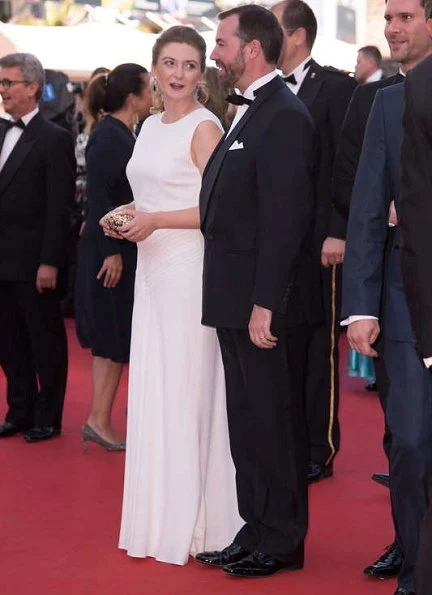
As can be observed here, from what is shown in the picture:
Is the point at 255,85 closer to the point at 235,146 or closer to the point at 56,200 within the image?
the point at 235,146

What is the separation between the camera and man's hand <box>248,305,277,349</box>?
144 inches

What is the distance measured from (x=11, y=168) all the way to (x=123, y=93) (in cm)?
65

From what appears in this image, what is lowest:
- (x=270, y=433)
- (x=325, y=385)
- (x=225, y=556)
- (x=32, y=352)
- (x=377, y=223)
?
(x=225, y=556)

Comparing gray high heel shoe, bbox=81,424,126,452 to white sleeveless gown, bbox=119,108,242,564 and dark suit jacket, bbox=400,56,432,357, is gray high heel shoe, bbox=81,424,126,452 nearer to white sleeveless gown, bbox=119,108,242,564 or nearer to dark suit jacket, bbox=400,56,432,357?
white sleeveless gown, bbox=119,108,242,564

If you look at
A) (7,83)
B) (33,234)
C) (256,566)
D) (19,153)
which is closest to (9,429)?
(33,234)

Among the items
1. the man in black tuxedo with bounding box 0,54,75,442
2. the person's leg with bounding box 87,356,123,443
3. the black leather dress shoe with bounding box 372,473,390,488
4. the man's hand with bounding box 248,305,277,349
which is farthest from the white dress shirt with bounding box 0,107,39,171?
the man's hand with bounding box 248,305,277,349

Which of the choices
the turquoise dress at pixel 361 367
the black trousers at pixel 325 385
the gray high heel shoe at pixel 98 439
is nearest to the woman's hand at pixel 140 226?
the black trousers at pixel 325 385

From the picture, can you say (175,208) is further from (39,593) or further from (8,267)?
(8,267)

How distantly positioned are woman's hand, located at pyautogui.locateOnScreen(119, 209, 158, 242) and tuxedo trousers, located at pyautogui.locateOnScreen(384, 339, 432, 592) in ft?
3.01

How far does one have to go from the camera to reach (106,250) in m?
5.59

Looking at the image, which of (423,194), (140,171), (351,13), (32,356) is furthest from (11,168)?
(351,13)

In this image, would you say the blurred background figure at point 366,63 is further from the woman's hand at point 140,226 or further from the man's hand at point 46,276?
the woman's hand at point 140,226

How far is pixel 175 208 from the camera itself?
4.08 m

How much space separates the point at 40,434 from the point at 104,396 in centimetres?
44
